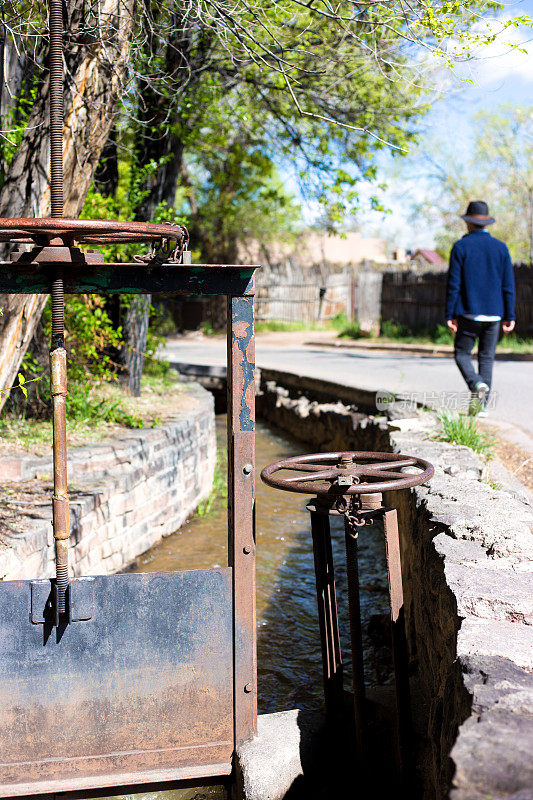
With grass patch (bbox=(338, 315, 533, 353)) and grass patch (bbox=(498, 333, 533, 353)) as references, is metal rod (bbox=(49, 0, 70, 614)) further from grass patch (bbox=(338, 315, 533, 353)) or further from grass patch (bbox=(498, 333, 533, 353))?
grass patch (bbox=(338, 315, 533, 353))

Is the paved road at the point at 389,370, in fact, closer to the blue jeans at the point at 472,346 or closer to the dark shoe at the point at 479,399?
the dark shoe at the point at 479,399

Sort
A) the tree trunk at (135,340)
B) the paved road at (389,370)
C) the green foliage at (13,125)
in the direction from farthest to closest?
1. the paved road at (389,370)
2. the tree trunk at (135,340)
3. the green foliage at (13,125)

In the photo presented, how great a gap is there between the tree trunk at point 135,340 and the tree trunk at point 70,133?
10.0ft

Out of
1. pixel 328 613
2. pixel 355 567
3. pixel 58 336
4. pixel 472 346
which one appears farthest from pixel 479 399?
pixel 58 336

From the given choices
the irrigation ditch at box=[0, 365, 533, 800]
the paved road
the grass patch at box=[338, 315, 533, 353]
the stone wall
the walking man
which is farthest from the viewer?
the grass patch at box=[338, 315, 533, 353]

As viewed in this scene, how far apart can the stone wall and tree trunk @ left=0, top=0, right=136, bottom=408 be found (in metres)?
0.71

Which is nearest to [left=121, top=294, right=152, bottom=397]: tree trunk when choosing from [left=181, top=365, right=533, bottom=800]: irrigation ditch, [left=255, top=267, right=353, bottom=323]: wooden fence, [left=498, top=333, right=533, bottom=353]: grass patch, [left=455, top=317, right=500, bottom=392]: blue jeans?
[left=455, top=317, right=500, bottom=392]: blue jeans

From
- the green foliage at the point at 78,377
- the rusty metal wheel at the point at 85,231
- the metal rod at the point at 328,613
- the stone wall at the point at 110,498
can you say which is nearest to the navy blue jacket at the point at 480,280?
the stone wall at the point at 110,498

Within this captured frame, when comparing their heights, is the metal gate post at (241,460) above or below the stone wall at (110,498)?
above

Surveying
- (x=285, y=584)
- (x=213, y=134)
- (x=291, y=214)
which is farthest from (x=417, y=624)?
(x=291, y=214)

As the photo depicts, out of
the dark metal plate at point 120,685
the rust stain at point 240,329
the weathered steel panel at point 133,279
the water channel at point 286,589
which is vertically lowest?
the water channel at point 286,589

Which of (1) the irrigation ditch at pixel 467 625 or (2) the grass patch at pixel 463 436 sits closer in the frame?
(1) the irrigation ditch at pixel 467 625

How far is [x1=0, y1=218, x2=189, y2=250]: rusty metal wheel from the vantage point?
95.0 inches

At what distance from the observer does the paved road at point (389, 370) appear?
8625 millimetres
